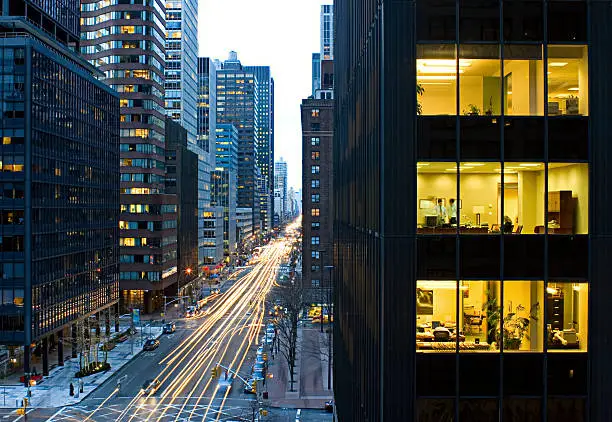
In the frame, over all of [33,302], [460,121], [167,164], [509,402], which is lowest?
[33,302]

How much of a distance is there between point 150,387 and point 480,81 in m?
56.4

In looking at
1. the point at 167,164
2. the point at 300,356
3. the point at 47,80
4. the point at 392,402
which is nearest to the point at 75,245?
the point at 47,80

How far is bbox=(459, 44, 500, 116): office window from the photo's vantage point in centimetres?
1512

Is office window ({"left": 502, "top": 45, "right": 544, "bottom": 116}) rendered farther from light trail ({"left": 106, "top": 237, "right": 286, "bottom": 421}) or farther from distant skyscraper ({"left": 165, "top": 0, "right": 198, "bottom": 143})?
distant skyscraper ({"left": 165, "top": 0, "right": 198, "bottom": 143})

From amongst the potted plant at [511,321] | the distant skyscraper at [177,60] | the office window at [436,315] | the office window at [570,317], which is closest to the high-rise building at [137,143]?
the distant skyscraper at [177,60]

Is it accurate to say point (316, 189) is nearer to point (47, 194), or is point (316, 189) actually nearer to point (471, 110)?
point (47, 194)

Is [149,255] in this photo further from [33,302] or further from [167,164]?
[33,302]

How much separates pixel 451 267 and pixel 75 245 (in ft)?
239

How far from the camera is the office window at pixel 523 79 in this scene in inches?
601

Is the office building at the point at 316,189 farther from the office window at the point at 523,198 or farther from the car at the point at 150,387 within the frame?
the office window at the point at 523,198

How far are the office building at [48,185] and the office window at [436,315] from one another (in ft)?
202

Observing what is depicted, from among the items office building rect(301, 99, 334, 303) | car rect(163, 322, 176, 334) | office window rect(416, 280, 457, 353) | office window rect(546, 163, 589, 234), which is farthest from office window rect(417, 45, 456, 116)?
office building rect(301, 99, 334, 303)

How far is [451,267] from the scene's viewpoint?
1516 cm

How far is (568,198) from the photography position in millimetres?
15711
